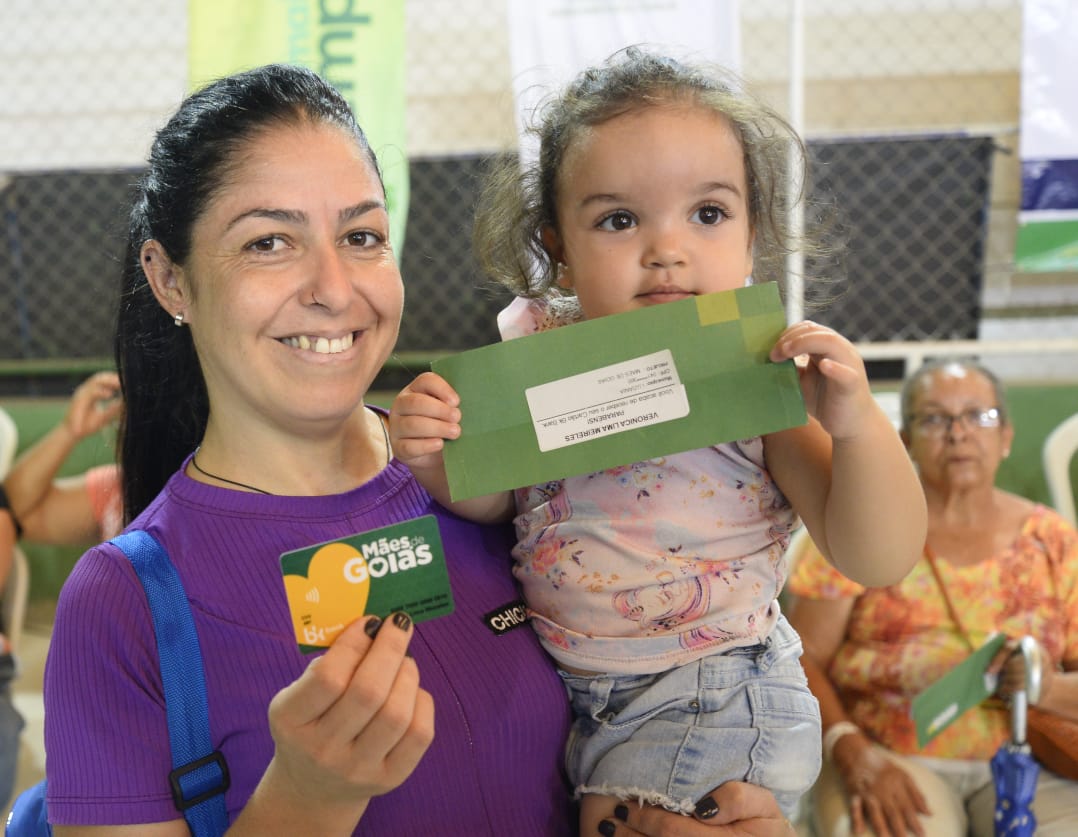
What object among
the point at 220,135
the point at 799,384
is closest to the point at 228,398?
the point at 220,135

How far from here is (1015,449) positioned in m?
3.90

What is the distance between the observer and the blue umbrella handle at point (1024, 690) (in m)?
2.05

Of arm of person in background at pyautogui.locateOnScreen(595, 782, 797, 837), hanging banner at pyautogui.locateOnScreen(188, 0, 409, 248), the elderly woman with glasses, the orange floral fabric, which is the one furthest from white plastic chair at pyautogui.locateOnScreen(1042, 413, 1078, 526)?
arm of person in background at pyautogui.locateOnScreen(595, 782, 797, 837)

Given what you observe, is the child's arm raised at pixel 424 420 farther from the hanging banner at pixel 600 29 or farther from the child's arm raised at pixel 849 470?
the hanging banner at pixel 600 29

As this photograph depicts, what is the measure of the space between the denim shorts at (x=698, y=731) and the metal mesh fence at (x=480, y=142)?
4.13 metres

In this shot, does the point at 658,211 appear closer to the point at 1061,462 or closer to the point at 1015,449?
the point at 1061,462

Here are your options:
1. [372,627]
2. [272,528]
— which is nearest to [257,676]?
[272,528]

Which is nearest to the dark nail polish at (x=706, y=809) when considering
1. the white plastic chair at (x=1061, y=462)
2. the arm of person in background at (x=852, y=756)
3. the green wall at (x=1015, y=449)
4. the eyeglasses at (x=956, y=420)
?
the arm of person in background at (x=852, y=756)

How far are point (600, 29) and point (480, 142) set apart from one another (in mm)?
3388

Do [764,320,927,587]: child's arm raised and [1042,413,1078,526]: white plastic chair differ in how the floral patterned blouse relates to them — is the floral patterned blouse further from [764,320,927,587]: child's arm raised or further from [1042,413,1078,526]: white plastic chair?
[1042,413,1078,526]: white plastic chair

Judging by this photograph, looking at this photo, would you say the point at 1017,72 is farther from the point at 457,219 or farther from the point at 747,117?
the point at 747,117

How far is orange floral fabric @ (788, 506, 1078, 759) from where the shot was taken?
8.61 feet

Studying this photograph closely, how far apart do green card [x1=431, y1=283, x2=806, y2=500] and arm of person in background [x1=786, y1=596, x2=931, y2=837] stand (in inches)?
50.1

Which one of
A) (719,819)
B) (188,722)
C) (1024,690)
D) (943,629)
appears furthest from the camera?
(943,629)
